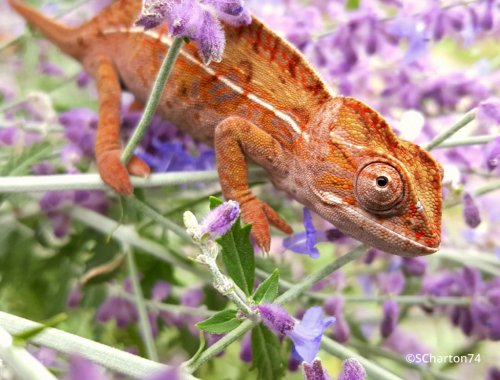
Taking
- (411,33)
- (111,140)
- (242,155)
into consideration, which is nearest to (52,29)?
(111,140)

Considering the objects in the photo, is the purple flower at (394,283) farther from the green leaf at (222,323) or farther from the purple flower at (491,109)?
the green leaf at (222,323)

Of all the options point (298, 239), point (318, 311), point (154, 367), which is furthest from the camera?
point (298, 239)

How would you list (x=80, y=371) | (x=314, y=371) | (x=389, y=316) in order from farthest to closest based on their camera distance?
(x=389, y=316) < (x=314, y=371) < (x=80, y=371)

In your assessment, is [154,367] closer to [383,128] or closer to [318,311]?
[318,311]

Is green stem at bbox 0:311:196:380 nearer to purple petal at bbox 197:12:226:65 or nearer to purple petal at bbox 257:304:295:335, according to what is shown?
purple petal at bbox 257:304:295:335

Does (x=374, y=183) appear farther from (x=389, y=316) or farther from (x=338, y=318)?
(x=389, y=316)

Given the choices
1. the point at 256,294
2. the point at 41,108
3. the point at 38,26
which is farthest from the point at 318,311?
the point at 38,26

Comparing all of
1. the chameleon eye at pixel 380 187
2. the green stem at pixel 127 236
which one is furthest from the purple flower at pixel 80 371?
the green stem at pixel 127 236
